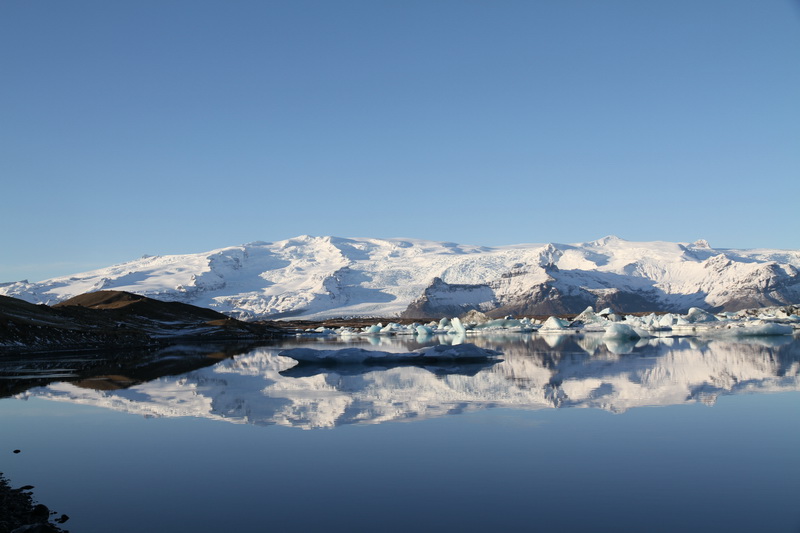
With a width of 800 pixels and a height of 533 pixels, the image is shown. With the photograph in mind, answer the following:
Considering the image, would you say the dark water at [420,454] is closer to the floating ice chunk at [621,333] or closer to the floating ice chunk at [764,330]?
the floating ice chunk at [621,333]

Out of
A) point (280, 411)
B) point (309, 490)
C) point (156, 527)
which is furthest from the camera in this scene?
point (280, 411)

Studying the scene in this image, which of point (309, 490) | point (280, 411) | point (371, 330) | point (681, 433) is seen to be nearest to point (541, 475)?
point (309, 490)

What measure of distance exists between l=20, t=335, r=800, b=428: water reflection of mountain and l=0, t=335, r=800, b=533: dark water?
0.13 metres

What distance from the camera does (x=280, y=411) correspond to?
1928 cm

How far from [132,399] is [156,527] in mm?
14788

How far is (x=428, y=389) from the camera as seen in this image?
2383cm

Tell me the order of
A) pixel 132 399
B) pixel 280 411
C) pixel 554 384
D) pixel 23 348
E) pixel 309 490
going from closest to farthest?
pixel 309 490, pixel 280 411, pixel 132 399, pixel 554 384, pixel 23 348

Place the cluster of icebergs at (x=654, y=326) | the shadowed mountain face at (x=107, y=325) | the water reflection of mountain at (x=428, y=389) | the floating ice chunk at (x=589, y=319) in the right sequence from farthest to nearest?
1. the floating ice chunk at (x=589, y=319)
2. the cluster of icebergs at (x=654, y=326)
3. the shadowed mountain face at (x=107, y=325)
4. the water reflection of mountain at (x=428, y=389)

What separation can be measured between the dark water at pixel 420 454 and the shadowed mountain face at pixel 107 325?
2982 centimetres

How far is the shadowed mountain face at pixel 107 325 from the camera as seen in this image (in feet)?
172

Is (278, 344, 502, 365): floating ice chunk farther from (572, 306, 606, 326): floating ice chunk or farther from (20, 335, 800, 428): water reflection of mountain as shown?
(572, 306, 606, 326): floating ice chunk

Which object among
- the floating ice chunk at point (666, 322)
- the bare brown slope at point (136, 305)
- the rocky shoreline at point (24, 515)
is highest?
the bare brown slope at point (136, 305)

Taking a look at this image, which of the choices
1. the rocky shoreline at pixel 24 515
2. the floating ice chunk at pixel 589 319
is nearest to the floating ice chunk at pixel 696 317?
the floating ice chunk at pixel 589 319

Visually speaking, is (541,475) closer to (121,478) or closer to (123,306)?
(121,478)
